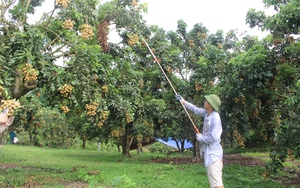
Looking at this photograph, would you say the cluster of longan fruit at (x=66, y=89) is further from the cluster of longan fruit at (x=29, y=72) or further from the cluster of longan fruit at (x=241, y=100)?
the cluster of longan fruit at (x=241, y=100)

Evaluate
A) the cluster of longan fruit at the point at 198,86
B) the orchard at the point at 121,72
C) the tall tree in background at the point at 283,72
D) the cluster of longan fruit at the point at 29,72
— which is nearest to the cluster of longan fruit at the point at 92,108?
the orchard at the point at 121,72

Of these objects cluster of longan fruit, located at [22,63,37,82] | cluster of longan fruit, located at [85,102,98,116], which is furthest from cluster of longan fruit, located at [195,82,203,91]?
cluster of longan fruit, located at [22,63,37,82]

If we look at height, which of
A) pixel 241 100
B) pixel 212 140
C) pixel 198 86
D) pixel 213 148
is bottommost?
pixel 213 148

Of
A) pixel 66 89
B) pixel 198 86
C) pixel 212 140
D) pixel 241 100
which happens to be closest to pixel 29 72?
pixel 66 89

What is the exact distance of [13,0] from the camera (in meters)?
6.38

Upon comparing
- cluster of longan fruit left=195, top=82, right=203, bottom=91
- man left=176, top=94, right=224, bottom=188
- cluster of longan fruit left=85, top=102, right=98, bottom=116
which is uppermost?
cluster of longan fruit left=195, top=82, right=203, bottom=91

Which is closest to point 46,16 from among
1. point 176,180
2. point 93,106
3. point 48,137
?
point 93,106

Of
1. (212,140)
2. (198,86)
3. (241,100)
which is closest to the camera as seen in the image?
(212,140)

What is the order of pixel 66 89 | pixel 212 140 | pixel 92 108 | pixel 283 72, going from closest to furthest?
pixel 212 140, pixel 66 89, pixel 92 108, pixel 283 72

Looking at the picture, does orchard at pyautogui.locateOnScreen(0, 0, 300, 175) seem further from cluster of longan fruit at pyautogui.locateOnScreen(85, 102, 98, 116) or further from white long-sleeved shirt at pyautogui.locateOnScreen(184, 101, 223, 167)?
white long-sleeved shirt at pyautogui.locateOnScreen(184, 101, 223, 167)

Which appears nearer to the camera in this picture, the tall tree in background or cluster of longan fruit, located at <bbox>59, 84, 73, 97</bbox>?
cluster of longan fruit, located at <bbox>59, 84, 73, 97</bbox>

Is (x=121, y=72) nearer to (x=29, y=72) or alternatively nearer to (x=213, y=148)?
(x=29, y=72)

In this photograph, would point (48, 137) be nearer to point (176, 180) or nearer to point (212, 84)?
point (212, 84)

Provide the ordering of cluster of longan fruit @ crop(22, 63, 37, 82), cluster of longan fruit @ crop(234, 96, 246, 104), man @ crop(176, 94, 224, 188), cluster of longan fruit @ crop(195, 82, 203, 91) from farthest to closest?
cluster of longan fruit @ crop(195, 82, 203, 91), cluster of longan fruit @ crop(234, 96, 246, 104), cluster of longan fruit @ crop(22, 63, 37, 82), man @ crop(176, 94, 224, 188)
